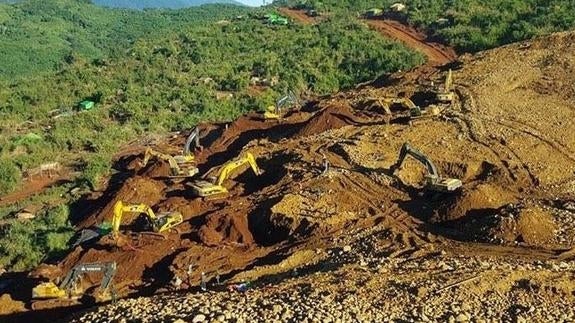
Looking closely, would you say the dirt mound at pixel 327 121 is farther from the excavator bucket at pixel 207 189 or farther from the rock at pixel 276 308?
the rock at pixel 276 308

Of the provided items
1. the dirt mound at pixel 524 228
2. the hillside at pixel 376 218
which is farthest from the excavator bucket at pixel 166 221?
the dirt mound at pixel 524 228

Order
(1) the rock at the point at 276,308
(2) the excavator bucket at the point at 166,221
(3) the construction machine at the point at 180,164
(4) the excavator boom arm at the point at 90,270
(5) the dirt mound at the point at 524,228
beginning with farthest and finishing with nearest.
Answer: (3) the construction machine at the point at 180,164 < (2) the excavator bucket at the point at 166,221 < (4) the excavator boom arm at the point at 90,270 < (5) the dirt mound at the point at 524,228 < (1) the rock at the point at 276,308

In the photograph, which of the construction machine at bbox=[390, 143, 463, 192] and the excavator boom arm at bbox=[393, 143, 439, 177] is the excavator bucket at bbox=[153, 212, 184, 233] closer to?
the excavator boom arm at bbox=[393, 143, 439, 177]

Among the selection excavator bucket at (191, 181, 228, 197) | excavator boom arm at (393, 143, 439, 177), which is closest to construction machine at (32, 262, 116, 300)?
excavator bucket at (191, 181, 228, 197)

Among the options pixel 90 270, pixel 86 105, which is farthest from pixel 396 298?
pixel 86 105

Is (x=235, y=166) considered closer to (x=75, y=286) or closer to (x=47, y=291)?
(x=75, y=286)

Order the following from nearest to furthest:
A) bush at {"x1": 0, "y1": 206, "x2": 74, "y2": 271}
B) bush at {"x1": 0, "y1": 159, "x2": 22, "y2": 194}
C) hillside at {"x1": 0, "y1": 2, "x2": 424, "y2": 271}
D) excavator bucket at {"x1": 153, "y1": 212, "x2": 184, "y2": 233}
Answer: excavator bucket at {"x1": 153, "y1": 212, "x2": 184, "y2": 233}, bush at {"x1": 0, "y1": 206, "x2": 74, "y2": 271}, hillside at {"x1": 0, "y1": 2, "x2": 424, "y2": 271}, bush at {"x1": 0, "y1": 159, "x2": 22, "y2": 194}
